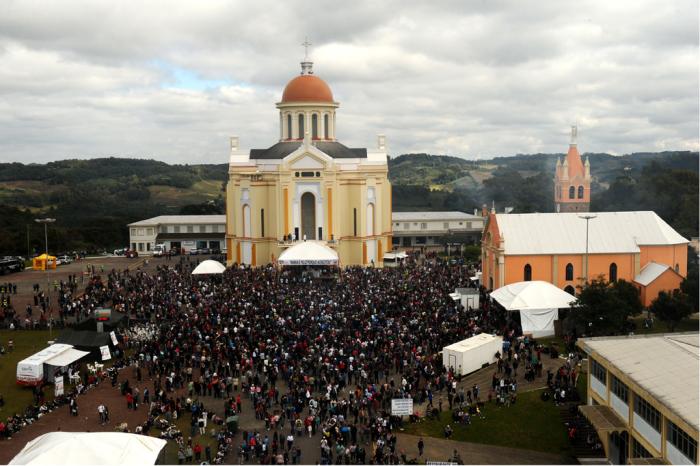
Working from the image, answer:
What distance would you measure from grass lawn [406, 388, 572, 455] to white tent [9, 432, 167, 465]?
31.1ft

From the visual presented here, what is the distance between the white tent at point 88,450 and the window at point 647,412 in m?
13.2

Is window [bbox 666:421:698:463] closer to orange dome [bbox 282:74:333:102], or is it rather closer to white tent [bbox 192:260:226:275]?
white tent [bbox 192:260:226:275]

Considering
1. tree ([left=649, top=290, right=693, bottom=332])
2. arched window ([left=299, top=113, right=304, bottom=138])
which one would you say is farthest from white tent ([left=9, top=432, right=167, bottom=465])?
arched window ([left=299, top=113, right=304, bottom=138])

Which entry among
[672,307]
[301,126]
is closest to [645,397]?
[672,307]

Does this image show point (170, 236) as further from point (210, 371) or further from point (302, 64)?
point (210, 371)

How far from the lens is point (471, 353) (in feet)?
100

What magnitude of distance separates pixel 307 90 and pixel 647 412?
49.6 metres

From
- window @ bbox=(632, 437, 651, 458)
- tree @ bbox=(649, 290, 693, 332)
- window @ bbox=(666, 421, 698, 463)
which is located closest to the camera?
window @ bbox=(666, 421, 698, 463)

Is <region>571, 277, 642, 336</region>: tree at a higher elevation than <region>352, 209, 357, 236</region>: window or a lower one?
lower

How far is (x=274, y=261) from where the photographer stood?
58781mm

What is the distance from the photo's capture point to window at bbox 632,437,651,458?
21438 millimetres

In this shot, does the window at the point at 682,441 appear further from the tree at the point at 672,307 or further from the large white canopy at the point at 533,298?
the tree at the point at 672,307

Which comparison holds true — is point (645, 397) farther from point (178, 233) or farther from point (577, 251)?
point (178, 233)

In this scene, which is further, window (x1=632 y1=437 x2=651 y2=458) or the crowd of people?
the crowd of people
